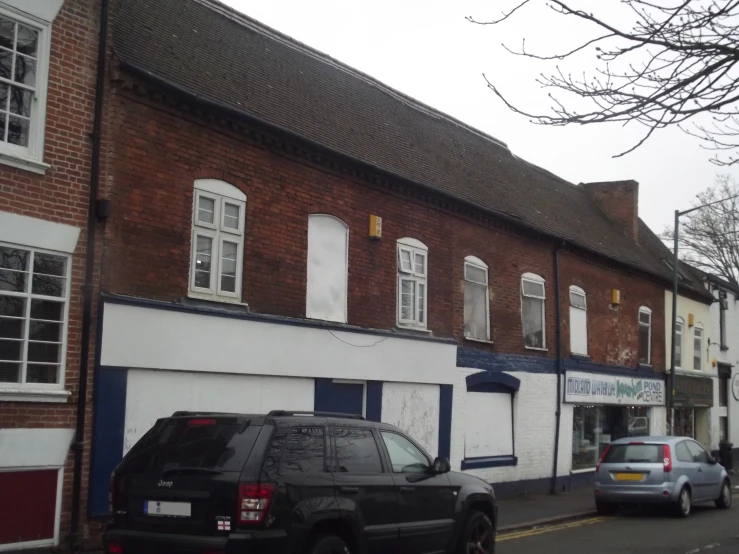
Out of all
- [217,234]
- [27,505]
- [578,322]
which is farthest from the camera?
[578,322]

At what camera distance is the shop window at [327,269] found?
51.2 feet

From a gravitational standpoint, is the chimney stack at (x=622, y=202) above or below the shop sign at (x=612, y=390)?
above

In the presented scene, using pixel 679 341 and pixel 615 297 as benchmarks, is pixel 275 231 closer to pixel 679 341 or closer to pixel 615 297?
pixel 615 297

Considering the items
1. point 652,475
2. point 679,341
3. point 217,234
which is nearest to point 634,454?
point 652,475

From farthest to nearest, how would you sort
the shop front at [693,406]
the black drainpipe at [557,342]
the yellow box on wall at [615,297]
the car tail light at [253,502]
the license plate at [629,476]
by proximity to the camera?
the shop front at [693,406] < the yellow box on wall at [615,297] < the black drainpipe at [557,342] < the license plate at [629,476] < the car tail light at [253,502]

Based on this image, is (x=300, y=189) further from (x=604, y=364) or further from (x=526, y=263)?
(x=604, y=364)

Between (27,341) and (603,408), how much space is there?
18513 millimetres

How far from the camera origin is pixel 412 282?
18125mm

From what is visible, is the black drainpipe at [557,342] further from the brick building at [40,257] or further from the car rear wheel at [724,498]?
the brick building at [40,257]

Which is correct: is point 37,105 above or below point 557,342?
above

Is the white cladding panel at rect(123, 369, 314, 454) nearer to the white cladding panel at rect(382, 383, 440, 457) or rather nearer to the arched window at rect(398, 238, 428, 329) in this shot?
the white cladding panel at rect(382, 383, 440, 457)

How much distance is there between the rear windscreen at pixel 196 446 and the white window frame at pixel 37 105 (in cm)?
422

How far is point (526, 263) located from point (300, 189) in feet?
26.9

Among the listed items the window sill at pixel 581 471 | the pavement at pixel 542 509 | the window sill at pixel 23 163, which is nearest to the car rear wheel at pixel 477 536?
the pavement at pixel 542 509
